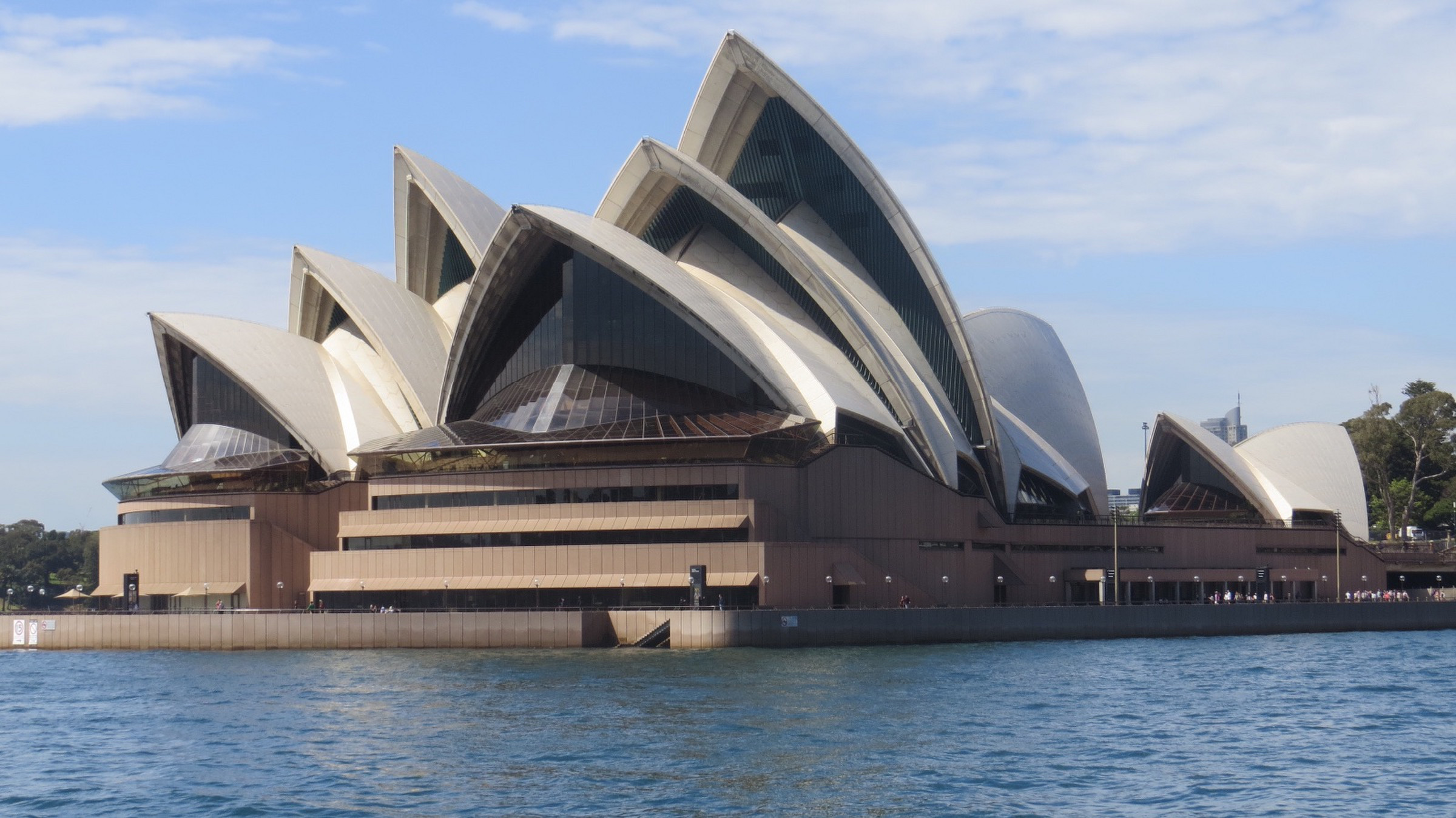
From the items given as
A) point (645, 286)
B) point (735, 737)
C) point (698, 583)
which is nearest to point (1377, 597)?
point (698, 583)

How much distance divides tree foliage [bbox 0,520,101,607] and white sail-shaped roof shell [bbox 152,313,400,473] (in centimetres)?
6014

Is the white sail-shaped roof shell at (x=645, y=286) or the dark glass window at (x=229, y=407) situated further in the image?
the dark glass window at (x=229, y=407)

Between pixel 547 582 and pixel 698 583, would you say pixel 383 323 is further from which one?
pixel 698 583

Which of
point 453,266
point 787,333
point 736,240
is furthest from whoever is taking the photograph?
point 453,266

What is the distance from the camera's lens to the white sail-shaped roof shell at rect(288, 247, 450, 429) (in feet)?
249

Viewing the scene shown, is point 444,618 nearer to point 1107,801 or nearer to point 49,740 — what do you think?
point 49,740

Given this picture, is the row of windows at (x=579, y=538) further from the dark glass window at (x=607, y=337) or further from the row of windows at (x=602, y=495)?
the dark glass window at (x=607, y=337)

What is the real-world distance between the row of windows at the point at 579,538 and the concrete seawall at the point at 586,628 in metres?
3.28

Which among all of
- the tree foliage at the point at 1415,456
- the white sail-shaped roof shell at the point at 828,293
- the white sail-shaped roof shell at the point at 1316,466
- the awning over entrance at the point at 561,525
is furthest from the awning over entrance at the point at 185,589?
the tree foliage at the point at 1415,456

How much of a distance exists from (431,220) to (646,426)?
2018cm

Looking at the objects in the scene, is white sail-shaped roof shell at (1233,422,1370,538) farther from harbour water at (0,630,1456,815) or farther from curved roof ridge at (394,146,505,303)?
curved roof ridge at (394,146,505,303)

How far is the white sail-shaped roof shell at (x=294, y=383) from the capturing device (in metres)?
73.9

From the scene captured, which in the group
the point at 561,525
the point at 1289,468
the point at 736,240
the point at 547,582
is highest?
the point at 736,240

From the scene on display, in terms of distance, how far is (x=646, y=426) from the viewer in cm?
6600
